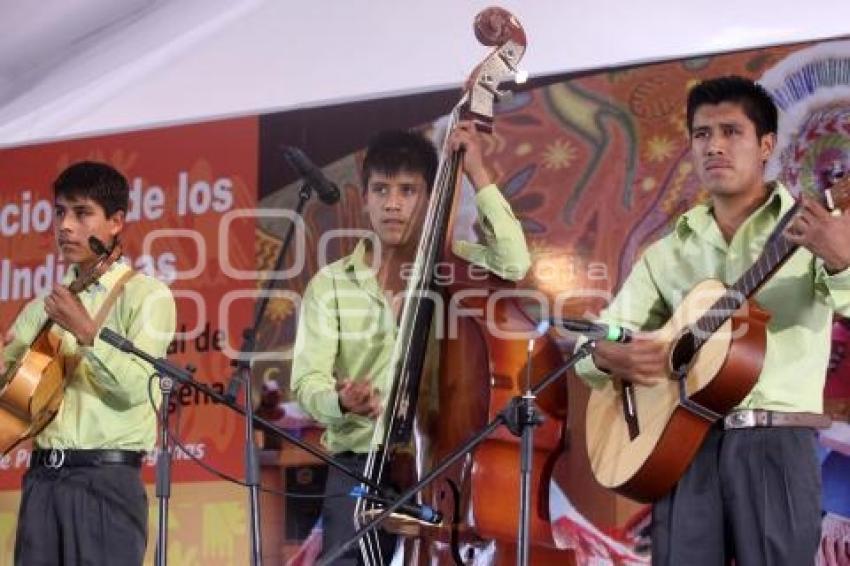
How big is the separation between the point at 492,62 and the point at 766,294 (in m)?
1.07

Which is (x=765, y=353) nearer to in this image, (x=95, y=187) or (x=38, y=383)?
(x=38, y=383)

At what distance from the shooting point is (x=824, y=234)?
283cm

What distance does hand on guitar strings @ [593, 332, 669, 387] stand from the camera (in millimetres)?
3139

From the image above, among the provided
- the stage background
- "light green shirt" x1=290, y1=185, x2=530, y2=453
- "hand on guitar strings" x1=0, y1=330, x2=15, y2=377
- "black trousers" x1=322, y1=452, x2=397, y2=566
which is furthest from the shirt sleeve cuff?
"hand on guitar strings" x1=0, y1=330, x2=15, y2=377

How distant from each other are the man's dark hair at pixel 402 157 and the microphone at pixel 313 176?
14 cm

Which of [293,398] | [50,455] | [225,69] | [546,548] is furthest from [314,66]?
[546,548]

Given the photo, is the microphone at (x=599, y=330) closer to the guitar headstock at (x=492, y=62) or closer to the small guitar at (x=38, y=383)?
the guitar headstock at (x=492, y=62)

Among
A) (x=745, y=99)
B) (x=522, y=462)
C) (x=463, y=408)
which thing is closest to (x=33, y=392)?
(x=463, y=408)

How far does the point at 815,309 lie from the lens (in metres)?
3.04

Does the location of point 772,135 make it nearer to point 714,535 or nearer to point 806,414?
point 806,414

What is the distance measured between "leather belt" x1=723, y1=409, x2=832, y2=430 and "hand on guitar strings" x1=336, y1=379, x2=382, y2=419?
39.2 inches

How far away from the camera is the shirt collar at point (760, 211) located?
318 centimetres

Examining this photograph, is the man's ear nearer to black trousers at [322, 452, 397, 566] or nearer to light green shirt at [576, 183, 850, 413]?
light green shirt at [576, 183, 850, 413]

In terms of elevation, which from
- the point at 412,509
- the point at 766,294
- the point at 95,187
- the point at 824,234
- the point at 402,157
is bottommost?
the point at 412,509
